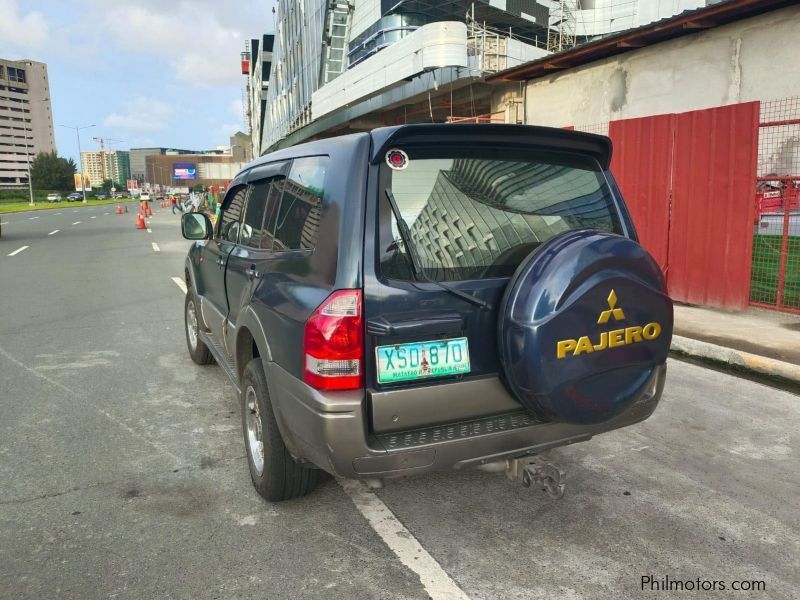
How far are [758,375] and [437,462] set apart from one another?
4379mm

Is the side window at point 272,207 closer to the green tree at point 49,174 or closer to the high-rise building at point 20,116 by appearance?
the green tree at point 49,174

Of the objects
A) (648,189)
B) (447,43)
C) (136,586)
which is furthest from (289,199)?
(447,43)

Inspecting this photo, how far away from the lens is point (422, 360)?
258 cm

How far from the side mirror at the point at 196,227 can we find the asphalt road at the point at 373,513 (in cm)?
133

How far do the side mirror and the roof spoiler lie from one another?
2762mm

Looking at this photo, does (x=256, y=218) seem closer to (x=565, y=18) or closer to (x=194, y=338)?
(x=194, y=338)

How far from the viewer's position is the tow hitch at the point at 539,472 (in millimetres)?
2885

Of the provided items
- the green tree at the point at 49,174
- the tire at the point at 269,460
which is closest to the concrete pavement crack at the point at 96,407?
the tire at the point at 269,460

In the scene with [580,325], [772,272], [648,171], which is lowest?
[772,272]

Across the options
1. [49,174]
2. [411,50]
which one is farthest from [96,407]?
[49,174]

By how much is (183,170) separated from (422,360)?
14100 cm

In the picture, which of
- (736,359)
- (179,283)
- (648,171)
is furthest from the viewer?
(179,283)

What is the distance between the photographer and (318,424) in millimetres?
2553

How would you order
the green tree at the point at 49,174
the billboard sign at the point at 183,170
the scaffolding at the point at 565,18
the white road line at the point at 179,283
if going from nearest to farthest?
the white road line at the point at 179,283
the scaffolding at the point at 565,18
the green tree at the point at 49,174
the billboard sign at the point at 183,170
